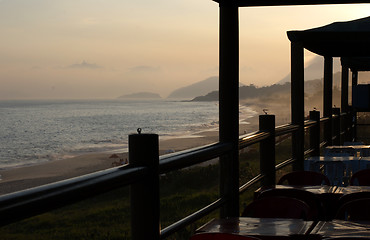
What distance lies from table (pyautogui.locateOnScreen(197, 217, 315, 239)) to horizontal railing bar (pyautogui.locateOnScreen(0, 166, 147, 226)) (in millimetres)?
967

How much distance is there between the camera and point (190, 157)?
11.0ft

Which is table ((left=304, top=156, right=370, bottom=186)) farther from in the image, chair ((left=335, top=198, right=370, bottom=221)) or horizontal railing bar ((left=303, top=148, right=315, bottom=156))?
chair ((left=335, top=198, right=370, bottom=221))

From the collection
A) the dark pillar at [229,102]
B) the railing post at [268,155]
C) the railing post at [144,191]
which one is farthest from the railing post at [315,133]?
the railing post at [144,191]

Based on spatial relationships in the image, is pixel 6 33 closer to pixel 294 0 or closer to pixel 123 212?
pixel 123 212

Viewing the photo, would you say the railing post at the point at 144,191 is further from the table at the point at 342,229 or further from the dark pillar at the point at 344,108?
the dark pillar at the point at 344,108

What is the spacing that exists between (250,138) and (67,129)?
207ft

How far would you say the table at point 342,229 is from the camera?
313 cm

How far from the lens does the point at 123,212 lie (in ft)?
134

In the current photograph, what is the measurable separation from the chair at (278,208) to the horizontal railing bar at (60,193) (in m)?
1.53

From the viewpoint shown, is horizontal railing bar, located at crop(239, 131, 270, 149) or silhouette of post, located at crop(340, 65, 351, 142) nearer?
horizontal railing bar, located at crop(239, 131, 270, 149)

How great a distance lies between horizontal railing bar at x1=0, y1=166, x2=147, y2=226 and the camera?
64.4 inches

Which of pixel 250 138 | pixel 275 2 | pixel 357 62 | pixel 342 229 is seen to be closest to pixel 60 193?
pixel 342 229

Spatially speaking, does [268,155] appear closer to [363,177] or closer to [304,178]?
[304,178]

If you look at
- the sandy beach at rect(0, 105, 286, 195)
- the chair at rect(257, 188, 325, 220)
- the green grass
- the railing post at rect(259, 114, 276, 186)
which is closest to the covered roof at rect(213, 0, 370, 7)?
the railing post at rect(259, 114, 276, 186)
